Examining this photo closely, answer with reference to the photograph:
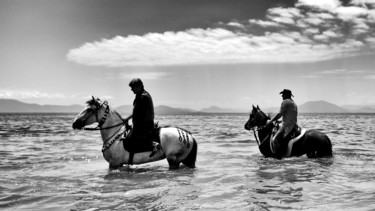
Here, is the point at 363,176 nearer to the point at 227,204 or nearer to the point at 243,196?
the point at 243,196

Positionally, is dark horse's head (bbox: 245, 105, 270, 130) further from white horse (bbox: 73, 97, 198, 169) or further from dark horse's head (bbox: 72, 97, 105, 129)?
dark horse's head (bbox: 72, 97, 105, 129)

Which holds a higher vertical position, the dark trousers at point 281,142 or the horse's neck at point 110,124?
the horse's neck at point 110,124

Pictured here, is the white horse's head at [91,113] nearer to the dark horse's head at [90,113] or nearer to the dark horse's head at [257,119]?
the dark horse's head at [90,113]

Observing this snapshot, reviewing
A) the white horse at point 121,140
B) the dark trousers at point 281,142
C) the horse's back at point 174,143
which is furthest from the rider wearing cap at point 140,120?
the dark trousers at point 281,142

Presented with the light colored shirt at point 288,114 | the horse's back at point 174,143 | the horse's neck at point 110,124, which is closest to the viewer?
the horse's back at point 174,143

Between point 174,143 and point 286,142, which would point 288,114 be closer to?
point 286,142

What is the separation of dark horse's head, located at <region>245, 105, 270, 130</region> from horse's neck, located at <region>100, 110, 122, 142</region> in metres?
4.97

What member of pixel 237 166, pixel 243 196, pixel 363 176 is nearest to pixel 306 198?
pixel 243 196

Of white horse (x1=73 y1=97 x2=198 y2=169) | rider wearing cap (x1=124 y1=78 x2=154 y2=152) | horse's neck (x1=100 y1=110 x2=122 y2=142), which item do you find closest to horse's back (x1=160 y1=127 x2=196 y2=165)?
white horse (x1=73 y1=97 x2=198 y2=169)

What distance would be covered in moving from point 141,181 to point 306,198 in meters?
4.05

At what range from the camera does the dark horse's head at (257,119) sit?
12234 mm

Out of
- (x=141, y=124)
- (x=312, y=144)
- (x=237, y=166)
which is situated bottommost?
(x=237, y=166)

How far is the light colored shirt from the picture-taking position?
1138 cm

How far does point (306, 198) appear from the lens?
684cm
